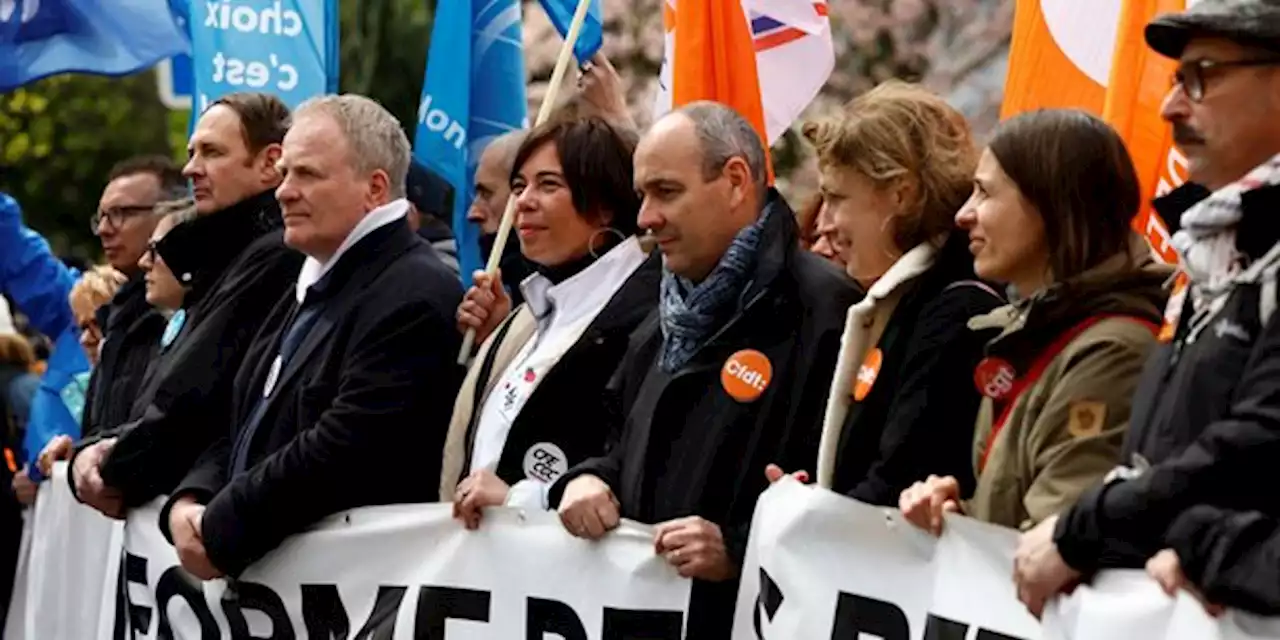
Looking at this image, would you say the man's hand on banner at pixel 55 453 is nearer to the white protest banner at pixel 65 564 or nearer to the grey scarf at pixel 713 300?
the white protest banner at pixel 65 564

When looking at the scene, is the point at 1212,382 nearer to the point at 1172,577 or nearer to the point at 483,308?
the point at 1172,577

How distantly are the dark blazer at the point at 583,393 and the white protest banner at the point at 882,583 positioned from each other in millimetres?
911

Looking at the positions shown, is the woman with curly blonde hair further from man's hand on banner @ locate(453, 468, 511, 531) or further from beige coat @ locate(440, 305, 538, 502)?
beige coat @ locate(440, 305, 538, 502)

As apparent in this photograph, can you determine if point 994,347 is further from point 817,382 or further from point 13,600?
point 13,600

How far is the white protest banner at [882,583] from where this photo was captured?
5590mm

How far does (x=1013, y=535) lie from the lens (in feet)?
19.3

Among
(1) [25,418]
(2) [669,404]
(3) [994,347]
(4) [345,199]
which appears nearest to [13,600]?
(1) [25,418]

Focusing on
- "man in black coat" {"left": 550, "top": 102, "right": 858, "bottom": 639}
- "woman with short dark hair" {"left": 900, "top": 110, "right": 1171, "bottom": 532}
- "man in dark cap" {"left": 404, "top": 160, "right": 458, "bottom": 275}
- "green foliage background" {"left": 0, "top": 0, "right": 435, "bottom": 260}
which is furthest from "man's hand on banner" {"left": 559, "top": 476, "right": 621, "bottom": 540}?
"green foliage background" {"left": 0, "top": 0, "right": 435, "bottom": 260}

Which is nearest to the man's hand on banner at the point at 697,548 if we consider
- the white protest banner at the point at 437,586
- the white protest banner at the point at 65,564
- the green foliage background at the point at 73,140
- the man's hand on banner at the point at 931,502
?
the white protest banner at the point at 437,586

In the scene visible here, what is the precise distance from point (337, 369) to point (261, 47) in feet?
9.06

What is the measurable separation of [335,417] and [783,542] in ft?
5.43

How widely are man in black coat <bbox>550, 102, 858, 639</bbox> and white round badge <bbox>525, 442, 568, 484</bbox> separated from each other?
14.0 inches

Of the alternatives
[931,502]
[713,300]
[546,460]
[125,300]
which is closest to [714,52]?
[546,460]

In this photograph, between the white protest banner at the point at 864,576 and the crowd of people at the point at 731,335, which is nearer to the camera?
the crowd of people at the point at 731,335
